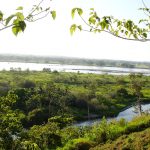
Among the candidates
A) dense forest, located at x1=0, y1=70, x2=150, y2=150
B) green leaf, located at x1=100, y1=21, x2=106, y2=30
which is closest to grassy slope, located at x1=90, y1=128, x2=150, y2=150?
dense forest, located at x1=0, y1=70, x2=150, y2=150

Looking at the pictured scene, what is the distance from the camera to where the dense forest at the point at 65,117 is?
58.4 ft

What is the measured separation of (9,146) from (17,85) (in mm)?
112962

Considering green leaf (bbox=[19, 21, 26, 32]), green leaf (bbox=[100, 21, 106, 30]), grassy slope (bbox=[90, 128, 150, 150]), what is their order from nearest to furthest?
green leaf (bbox=[19, 21, 26, 32]), green leaf (bbox=[100, 21, 106, 30]), grassy slope (bbox=[90, 128, 150, 150])

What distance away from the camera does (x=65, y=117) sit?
177 ft

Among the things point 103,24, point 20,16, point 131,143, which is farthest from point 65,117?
point 20,16

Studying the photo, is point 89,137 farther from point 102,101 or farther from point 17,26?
point 102,101

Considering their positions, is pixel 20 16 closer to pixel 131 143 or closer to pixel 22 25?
pixel 22 25

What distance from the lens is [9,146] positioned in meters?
17.6

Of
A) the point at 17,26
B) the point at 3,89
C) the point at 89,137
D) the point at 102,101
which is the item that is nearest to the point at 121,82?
the point at 102,101

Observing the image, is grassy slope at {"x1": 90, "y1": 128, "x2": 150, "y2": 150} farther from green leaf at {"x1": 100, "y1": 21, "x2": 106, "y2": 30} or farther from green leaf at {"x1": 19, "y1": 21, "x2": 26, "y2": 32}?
green leaf at {"x1": 19, "y1": 21, "x2": 26, "y2": 32}

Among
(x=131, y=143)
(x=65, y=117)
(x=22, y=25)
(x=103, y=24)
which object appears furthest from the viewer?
(x=65, y=117)

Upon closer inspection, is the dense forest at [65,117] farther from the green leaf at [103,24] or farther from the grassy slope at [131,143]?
the green leaf at [103,24]

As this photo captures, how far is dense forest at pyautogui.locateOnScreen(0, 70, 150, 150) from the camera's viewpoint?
58.4ft

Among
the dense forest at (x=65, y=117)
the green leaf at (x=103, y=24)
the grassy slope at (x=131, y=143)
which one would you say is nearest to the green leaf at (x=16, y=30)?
the green leaf at (x=103, y=24)
